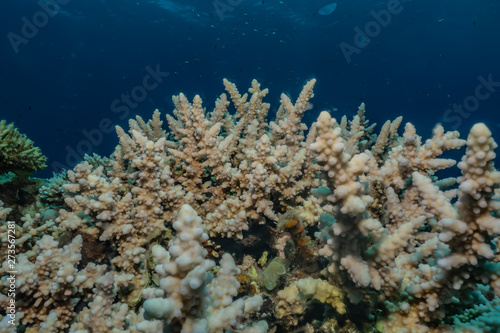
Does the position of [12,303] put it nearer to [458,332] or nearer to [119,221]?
[119,221]

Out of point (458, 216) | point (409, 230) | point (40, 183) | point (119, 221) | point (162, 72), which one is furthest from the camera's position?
point (162, 72)

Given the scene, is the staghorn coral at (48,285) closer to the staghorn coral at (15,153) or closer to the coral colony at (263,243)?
the coral colony at (263,243)

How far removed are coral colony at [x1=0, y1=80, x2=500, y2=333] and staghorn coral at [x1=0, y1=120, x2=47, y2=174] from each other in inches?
0.7

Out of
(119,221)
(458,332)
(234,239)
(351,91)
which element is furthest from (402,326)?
(351,91)

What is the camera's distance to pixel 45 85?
36219 mm

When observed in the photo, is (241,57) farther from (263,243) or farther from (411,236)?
(411,236)

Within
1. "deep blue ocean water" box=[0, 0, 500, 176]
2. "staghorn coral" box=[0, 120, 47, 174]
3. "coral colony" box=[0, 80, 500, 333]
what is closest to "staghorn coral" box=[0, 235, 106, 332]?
"coral colony" box=[0, 80, 500, 333]

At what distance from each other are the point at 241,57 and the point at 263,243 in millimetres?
39318

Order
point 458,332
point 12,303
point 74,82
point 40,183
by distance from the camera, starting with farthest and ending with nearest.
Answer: point 74,82 → point 40,183 → point 12,303 → point 458,332

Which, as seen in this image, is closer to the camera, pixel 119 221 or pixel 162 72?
pixel 119 221

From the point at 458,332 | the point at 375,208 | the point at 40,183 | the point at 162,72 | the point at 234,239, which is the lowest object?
the point at 458,332

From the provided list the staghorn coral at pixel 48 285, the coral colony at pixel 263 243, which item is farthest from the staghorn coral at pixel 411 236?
the staghorn coral at pixel 48 285

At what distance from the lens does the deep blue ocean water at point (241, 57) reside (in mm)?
29406

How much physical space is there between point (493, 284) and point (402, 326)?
661 millimetres
